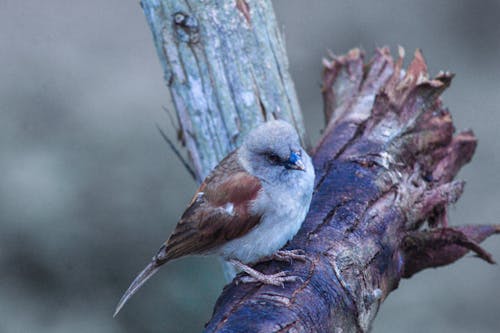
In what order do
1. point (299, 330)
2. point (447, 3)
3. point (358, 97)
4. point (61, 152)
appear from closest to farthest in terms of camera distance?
point (299, 330) < point (358, 97) < point (61, 152) < point (447, 3)

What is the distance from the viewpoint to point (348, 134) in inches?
184

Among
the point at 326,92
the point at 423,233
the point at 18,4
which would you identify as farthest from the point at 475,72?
the point at 18,4

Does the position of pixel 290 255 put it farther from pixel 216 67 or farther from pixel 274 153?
pixel 216 67

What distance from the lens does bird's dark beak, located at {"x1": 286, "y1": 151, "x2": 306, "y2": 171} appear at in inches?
153

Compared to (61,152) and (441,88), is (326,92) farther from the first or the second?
(61,152)

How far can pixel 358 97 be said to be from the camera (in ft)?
16.6

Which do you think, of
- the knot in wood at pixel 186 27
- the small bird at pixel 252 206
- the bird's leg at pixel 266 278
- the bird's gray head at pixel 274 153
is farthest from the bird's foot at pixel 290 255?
the knot in wood at pixel 186 27

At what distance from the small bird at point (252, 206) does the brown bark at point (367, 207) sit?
124 millimetres

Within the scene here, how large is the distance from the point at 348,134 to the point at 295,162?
0.88 m

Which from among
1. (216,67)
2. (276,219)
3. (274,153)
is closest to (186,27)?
(216,67)

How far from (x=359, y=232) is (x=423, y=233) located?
1.67ft

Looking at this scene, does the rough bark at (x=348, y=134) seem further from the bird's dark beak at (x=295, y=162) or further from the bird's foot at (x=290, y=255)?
the bird's dark beak at (x=295, y=162)

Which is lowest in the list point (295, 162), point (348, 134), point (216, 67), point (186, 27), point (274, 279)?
point (274, 279)

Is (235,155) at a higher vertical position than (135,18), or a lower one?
lower
